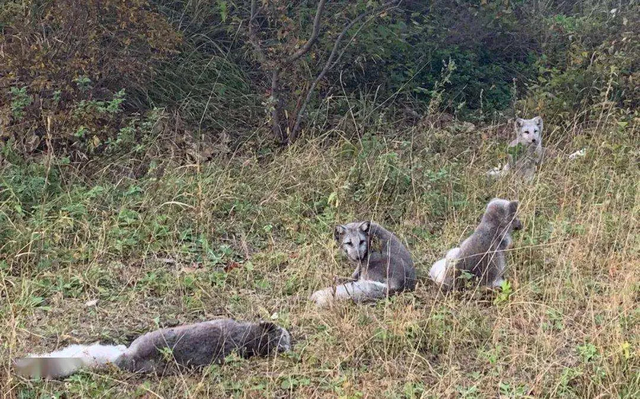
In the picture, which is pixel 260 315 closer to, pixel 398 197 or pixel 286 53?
pixel 398 197

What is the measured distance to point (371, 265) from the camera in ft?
20.0

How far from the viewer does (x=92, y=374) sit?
4.76m

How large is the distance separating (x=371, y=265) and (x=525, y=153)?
273 cm

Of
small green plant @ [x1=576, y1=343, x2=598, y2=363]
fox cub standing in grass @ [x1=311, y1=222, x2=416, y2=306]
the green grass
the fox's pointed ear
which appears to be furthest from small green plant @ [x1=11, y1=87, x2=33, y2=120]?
small green plant @ [x1=576, y1=343, x2=598, y2=363]

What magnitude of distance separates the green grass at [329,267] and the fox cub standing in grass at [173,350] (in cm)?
Answer: 9

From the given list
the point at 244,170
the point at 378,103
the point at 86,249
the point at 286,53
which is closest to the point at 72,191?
the point at 86,249

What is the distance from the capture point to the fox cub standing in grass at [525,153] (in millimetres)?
8023

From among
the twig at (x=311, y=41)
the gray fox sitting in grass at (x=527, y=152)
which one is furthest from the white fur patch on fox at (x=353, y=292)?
the twig at (x=311, y=41)

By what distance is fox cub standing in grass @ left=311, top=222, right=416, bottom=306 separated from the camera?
226 inches

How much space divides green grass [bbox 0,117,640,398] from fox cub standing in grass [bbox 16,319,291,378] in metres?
0.09

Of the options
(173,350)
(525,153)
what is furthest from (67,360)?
(525,153)

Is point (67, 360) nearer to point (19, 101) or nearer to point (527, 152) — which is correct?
point (19, 101)

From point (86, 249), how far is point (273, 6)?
364 centimetres

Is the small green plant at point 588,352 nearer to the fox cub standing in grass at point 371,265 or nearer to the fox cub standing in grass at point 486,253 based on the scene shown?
the fox cub standing in grass at point 486,253
